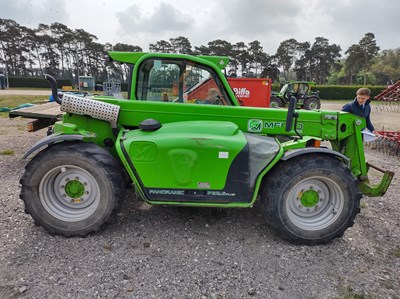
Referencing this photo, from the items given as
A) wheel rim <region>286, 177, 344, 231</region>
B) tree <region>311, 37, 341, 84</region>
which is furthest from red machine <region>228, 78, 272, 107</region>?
tree <region>311, 37, 341, 84</region>

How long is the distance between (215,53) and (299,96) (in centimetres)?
3861

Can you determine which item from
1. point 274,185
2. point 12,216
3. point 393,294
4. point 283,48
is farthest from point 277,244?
point 283,48

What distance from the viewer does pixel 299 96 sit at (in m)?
21.3

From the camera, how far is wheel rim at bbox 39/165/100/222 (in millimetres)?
3318

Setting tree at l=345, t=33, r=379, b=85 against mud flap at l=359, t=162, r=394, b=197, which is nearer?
mud flap at l=359, t=162, r=394, b=197

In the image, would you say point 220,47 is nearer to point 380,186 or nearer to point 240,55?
point 240,55

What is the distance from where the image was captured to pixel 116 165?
330cm

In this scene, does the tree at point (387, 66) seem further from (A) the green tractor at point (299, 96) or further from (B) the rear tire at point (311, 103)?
(B) the rear tire at point (311, 103)

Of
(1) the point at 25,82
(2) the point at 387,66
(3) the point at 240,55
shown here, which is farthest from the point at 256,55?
(1) the point at 25,82

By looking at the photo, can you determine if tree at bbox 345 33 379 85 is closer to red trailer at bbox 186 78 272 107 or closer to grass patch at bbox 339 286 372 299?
red trailer at bbox 186 78 272 107

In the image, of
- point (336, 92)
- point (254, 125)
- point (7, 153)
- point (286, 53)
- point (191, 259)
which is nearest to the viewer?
point (191, 259)

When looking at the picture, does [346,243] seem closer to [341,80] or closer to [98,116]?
[98,116]

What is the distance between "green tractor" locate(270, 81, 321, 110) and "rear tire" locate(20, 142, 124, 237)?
17.6 m

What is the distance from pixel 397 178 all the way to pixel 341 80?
253 feet
